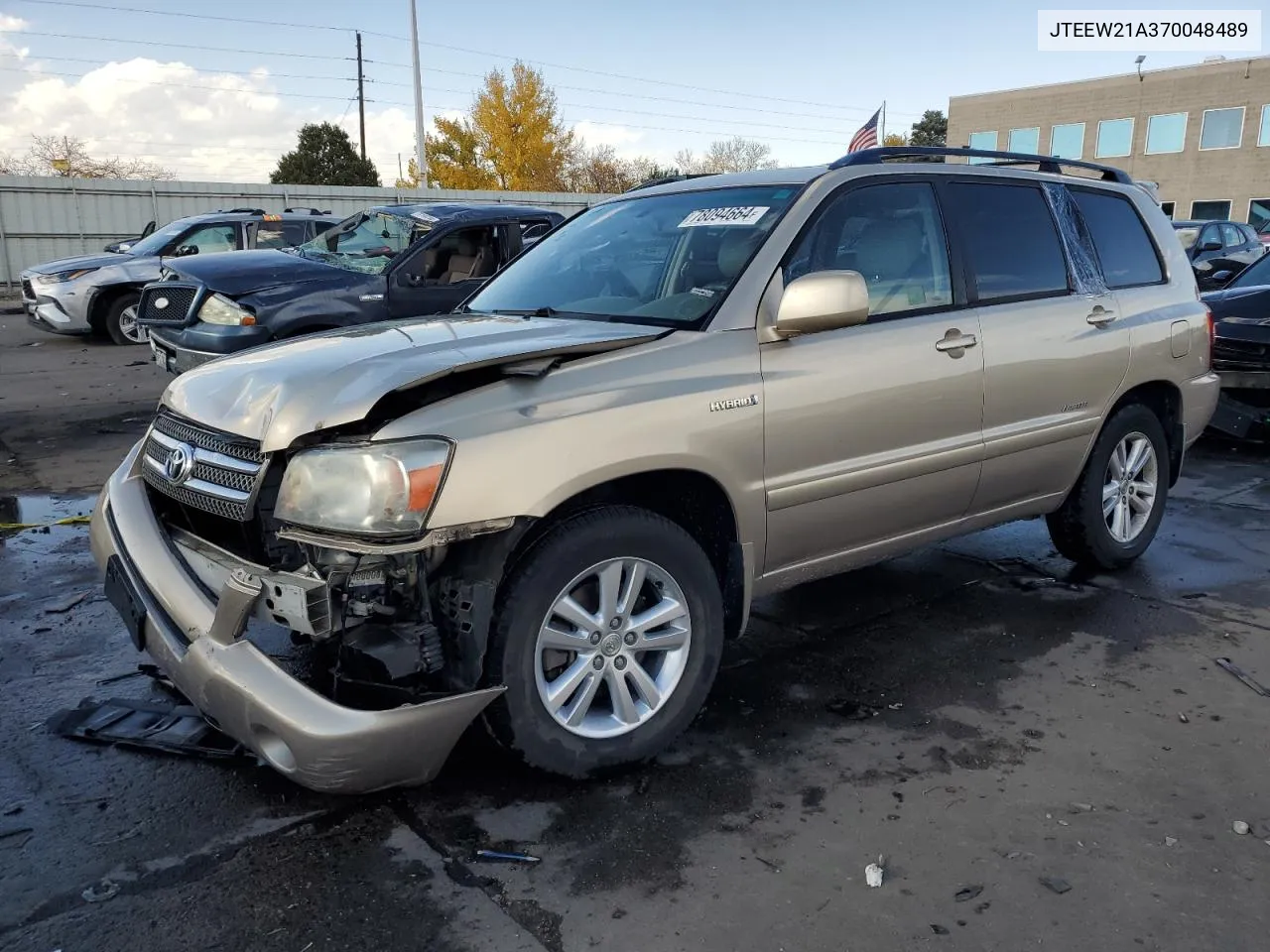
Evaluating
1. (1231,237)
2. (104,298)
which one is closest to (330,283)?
(104,298)

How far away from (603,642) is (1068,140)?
157ft

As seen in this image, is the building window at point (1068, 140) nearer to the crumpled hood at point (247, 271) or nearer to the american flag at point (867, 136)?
the american flag at point (867, 136)

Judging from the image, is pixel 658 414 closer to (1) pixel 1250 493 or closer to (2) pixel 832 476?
(2) pixel 832 476

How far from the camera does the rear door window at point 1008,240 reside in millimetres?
4066

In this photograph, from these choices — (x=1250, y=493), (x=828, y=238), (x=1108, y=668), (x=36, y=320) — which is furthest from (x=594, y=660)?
(x=36, y=320)

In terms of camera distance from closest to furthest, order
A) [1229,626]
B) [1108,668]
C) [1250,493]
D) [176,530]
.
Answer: [176,530] < [1108,668] < [1229,626] < [1250,493]

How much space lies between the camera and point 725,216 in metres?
3.74

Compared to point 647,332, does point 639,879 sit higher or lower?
lower

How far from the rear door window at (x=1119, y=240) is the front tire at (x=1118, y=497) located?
644 mm

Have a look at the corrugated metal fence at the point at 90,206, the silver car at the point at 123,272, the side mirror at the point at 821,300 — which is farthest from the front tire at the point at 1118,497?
the corrugated metal fence at the point at 90,206

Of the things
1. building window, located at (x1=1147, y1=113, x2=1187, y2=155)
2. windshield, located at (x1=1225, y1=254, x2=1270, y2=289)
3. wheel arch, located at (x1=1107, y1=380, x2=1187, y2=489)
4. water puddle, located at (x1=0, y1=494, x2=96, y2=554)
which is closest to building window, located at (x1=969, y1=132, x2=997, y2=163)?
building window, located at (x1=1147, y1=113, x2=1187, y2=155)

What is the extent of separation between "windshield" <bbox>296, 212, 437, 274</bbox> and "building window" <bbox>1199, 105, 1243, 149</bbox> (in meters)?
40.5

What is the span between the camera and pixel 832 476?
3.47 m

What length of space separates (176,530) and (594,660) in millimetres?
1371
